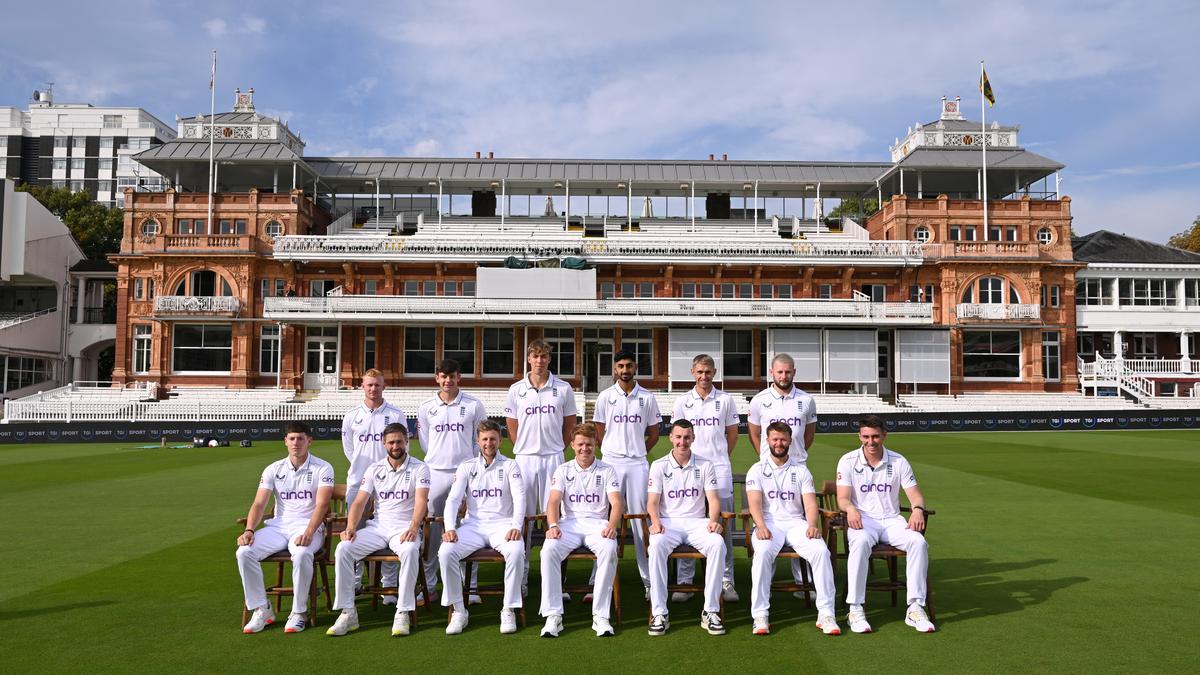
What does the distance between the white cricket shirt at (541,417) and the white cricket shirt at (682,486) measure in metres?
1.15

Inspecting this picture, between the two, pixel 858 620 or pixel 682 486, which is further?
pixel 682 486

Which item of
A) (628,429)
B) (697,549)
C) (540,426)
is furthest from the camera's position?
(540,426)

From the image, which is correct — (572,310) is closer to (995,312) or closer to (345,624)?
(995,312)

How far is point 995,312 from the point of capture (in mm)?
35750

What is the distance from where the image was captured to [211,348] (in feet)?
118

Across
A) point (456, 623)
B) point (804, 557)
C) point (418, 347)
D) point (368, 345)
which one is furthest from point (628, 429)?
point (368, 345)

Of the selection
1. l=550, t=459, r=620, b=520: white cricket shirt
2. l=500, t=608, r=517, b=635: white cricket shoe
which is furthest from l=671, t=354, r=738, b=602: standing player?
l=500, t=608, r=517, b=635: white cricket shoe

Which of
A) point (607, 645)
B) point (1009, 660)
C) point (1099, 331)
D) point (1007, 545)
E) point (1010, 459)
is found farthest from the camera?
point (1099, 331)

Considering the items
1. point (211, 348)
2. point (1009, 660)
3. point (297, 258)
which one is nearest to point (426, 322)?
point (297, 258)

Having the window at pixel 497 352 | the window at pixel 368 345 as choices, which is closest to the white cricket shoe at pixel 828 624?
the window at pixel 497 352

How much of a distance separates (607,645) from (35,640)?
13.5ft

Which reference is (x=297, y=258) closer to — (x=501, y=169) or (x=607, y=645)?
(x=501, y=169)

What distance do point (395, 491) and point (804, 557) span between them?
3344mm

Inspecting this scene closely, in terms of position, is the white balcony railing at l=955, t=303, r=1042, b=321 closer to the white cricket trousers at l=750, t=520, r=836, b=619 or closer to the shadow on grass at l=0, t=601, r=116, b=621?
the white cricket trousers at l=750, t=520, r=836, b=619
